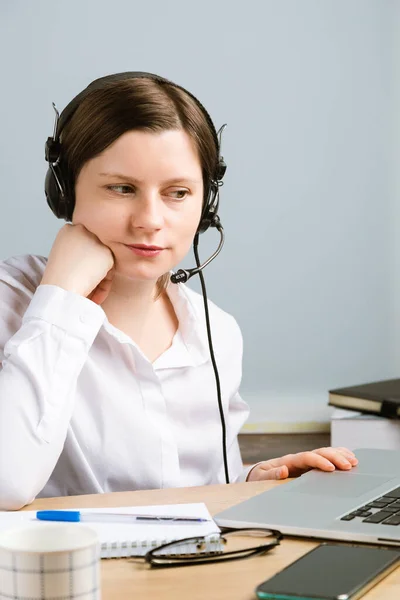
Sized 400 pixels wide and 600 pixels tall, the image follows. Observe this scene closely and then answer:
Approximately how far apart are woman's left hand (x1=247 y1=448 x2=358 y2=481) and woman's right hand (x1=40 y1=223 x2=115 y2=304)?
36 centimetres

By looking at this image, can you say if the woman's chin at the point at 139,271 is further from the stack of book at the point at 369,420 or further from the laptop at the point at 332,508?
the stack of book at the point at 369,420

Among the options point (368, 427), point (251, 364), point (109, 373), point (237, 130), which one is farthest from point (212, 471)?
point (237, 130)

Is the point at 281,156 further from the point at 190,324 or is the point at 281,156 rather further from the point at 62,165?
the point at 62,165

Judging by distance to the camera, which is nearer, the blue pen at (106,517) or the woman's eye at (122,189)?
the blue pen at (106,517)

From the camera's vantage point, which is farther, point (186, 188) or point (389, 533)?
point (186, 188)

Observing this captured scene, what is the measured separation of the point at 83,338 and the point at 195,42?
1.10m

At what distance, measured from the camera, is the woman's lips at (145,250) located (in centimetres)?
125

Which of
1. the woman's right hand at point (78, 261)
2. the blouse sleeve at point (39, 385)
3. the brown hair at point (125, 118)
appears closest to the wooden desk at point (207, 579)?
the blouse sleeve at point (39, 385)

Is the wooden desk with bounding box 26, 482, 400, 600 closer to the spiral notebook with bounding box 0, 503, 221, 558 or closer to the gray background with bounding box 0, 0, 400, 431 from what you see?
the spiral notebook with bounding box 0, 503, 221, 558

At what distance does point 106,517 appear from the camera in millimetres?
917

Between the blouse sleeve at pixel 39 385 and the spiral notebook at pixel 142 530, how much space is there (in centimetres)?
11

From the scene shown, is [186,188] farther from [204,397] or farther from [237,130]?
[237,130]

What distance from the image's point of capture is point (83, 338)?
3.85 ft

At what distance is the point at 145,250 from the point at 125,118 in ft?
0.62
